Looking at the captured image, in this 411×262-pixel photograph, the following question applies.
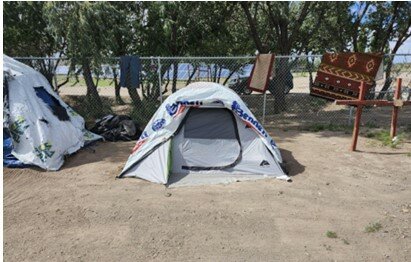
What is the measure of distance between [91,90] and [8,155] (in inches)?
167

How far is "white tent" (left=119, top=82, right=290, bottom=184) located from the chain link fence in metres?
3.38

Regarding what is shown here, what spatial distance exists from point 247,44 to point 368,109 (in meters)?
5.63

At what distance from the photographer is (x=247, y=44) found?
15.2m

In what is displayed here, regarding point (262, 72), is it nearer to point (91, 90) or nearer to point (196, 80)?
point (196, 80)

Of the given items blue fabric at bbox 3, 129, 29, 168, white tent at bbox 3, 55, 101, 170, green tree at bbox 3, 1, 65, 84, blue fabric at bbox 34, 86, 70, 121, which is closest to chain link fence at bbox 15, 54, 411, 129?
green tree at bbox 3, 1, 65, 84

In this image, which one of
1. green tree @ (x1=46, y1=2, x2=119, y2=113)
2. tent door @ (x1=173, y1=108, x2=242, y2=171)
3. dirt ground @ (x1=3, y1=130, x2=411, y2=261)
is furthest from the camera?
green tree @ (x1=46, y1=2, x2=119, y2=113)

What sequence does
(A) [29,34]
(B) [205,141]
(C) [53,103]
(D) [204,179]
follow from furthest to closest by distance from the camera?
(A) [29,34]
(C) [53,103]
(B) [205,141]
(D) [204,179]

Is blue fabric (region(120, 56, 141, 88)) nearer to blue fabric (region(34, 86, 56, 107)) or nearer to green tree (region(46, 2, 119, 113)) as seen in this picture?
green tree (region(46, 2, 119, 113))

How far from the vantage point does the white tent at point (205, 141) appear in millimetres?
5746

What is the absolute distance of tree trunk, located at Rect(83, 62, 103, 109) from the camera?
32.2 feet

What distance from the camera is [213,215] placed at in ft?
14.6

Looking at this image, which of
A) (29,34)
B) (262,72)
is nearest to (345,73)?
(262,72)

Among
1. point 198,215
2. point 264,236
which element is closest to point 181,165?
point 198,215

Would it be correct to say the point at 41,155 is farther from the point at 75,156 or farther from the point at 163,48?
the point at 163,48
